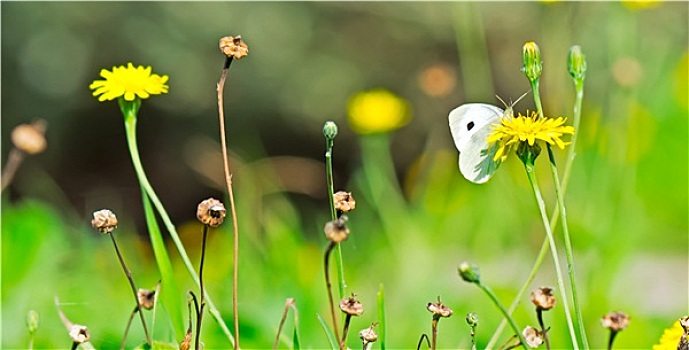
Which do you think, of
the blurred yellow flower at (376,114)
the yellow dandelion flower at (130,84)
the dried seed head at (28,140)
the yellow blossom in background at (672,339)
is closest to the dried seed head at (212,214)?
the yellow dandelion flower at (130,84)

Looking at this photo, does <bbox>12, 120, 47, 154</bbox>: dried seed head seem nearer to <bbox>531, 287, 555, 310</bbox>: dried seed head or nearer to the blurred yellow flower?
<bbox>531, 287, 555, 310</bbox>: dried seed head

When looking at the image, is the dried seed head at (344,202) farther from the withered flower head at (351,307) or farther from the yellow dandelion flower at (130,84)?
the yellow dandelion flower at (130,84)

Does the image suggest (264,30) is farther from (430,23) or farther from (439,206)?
(439,206)

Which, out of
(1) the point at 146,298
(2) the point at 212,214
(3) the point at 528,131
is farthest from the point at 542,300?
(1) the point at 146,298

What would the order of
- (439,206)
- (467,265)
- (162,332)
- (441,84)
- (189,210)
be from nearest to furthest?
(467,265), (162,332), (441,84), (439,206), (189,210)

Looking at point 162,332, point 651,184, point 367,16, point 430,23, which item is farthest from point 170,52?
point 162,332

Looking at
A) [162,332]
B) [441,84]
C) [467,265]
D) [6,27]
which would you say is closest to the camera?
[467,265]

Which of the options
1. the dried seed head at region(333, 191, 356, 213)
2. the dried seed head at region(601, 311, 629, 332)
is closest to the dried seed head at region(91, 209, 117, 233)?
the dried seed head at region(333, 191, 356, 213)
